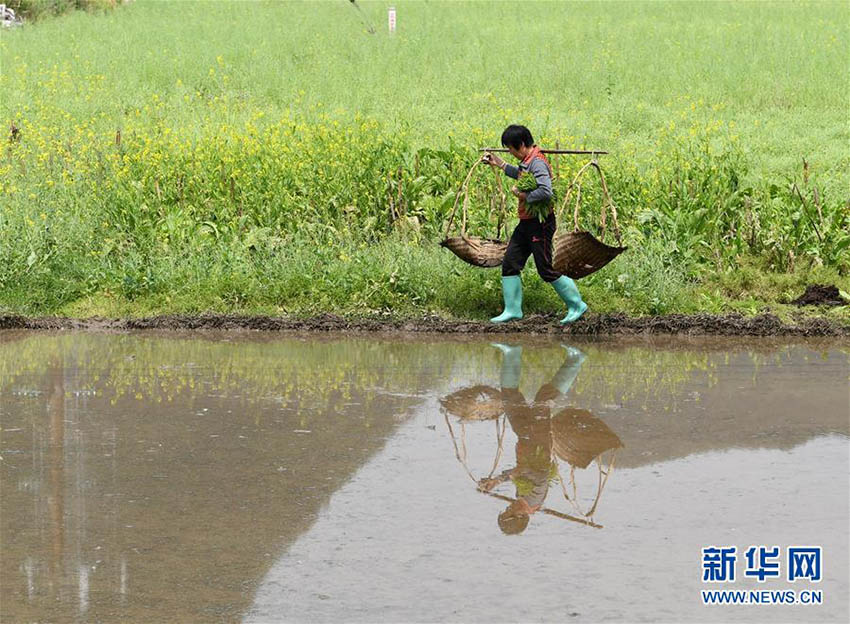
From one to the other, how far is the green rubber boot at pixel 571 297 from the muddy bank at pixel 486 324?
131 mm

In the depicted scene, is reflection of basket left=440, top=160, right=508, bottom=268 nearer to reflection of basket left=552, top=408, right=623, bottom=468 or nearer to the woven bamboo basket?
the woven bamboo basket

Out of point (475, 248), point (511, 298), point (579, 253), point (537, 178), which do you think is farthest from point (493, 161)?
point (511, 298)

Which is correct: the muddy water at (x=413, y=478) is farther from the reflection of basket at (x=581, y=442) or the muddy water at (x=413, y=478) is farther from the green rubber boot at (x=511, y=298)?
the green rubber boot at (x=511, y=298)

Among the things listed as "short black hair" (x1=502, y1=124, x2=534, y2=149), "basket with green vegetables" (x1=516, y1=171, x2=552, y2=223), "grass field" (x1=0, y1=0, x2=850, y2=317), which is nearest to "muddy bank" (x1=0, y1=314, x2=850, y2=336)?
"grass field" (x1=0, y1=0, x2=850, y2=317)

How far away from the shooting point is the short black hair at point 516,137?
35.3ft

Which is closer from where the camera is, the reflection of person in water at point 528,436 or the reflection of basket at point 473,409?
the reflection of person in water at point 528,436

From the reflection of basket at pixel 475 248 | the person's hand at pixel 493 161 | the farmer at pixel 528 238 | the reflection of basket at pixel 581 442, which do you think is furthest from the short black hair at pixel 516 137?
the reflection of basket at pixel 581 442

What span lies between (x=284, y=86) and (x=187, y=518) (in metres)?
18.3

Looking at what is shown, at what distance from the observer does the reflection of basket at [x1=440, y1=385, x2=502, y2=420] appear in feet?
27.5

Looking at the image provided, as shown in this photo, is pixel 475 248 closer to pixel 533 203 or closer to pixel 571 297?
pixel 533 203

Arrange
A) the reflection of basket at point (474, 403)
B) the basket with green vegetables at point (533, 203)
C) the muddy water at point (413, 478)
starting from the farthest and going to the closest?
the basket with green vegetables at point (533, 203) → the reflection of basket at point (474, 403) → the muddy water at point (413, 478)

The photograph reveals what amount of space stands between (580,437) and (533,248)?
3.50m

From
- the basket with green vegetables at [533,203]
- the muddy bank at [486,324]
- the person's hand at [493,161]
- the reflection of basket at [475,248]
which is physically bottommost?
the muddy bank at [486,324]

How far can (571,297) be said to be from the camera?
1103cm
